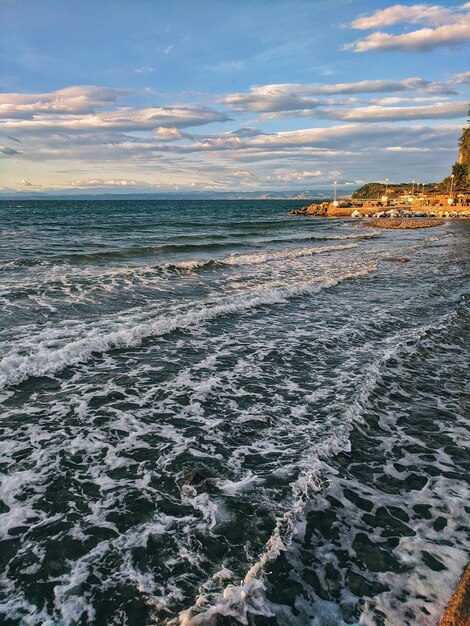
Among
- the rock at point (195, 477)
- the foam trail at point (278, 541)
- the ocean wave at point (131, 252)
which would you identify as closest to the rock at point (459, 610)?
the foam trail at point (278, 541)

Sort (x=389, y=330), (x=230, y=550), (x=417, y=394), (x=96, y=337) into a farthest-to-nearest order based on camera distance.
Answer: (x=389, y=330)
(x=96, y=337)
(x=417, y=394)
(x=230, y=550)

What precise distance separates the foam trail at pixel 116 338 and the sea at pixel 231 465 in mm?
64

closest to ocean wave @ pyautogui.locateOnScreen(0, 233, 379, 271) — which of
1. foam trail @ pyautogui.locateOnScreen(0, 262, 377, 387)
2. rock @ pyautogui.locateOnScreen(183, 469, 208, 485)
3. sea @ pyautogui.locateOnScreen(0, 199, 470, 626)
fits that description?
sea @ pyautogui.locateOnScreen(0, 199, 470, 626)

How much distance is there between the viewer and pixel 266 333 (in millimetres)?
13141

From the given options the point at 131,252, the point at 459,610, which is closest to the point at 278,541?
the point at 459,610

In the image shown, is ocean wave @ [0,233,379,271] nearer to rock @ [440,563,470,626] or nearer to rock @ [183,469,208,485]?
rock @ [183,469,208,485]

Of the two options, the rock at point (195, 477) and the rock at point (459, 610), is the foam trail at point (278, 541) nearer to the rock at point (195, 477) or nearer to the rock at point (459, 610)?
the rock at point (195, 477)

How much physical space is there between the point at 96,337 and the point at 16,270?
13828mm

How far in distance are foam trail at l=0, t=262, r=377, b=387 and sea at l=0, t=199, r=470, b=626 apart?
0.06 metres

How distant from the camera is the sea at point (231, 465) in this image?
164 inches

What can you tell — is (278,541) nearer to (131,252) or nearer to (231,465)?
(231,465)

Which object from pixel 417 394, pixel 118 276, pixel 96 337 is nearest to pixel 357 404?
pixel 417 394

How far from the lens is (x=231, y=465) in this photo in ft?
20.8

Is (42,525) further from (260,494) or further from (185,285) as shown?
(185,285)
